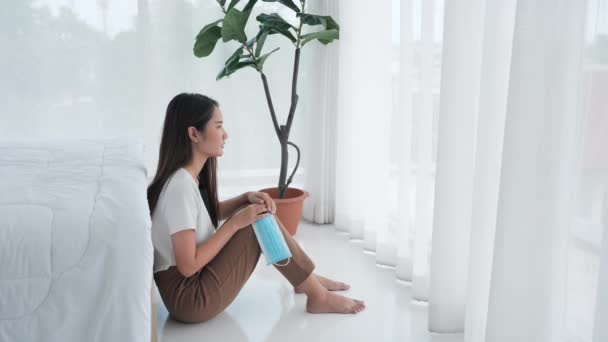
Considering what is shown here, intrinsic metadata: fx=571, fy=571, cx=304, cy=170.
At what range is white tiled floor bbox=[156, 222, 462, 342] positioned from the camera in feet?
6.49

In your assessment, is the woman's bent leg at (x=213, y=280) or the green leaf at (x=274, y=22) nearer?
the woman's bent leg at (x=213, y=280)

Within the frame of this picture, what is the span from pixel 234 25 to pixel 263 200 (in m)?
1.05

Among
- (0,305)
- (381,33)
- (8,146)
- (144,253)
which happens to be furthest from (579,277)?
(8,146)

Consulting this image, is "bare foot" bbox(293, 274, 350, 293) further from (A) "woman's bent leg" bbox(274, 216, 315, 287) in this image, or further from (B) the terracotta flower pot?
(B) the terracotta flower pot

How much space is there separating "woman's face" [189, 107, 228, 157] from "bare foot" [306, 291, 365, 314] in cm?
67

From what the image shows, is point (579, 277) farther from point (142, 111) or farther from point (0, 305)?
point (142, 111)

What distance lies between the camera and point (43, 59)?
129 inches

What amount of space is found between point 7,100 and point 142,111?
0.75m

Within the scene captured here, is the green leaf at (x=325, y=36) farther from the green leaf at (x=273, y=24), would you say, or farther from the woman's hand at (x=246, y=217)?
the woman's hand at (x=246, y=217)

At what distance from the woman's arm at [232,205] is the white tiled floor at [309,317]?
0.36m

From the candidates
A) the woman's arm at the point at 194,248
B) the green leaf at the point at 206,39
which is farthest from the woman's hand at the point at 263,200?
the green leaf at the point at 206,39

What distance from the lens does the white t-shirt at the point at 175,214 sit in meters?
1.81

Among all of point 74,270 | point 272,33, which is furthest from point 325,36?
point 74,270

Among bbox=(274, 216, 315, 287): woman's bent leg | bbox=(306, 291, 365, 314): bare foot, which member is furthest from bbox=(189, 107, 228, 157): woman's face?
bbox=(306, 291, 365, 314): bare foot
